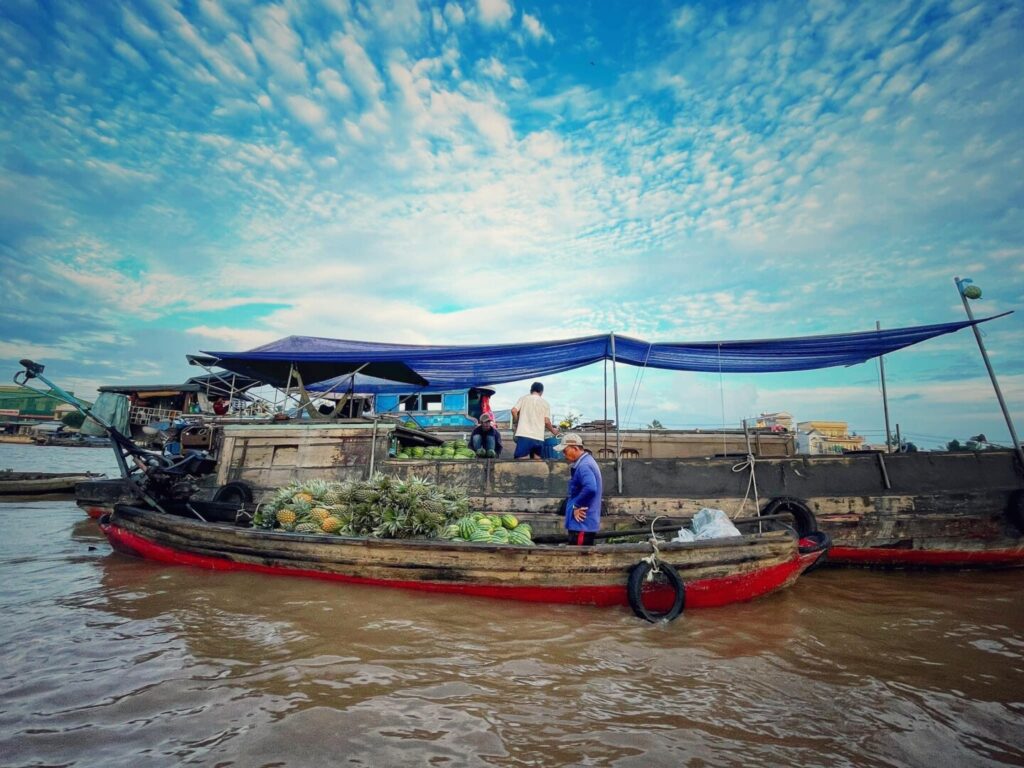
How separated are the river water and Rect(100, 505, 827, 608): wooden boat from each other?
0.69 feet

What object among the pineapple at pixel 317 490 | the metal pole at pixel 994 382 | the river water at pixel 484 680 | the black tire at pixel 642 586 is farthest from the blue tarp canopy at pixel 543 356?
the black tire at pixel 642 586

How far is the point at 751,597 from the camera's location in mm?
5359

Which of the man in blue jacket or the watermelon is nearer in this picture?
the man in blue jacket

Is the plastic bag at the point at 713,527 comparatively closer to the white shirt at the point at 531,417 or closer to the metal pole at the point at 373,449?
the white shirt at the point at 531,417

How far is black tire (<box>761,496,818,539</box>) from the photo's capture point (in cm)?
723

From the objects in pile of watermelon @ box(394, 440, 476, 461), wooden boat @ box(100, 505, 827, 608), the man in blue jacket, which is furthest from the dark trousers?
pile of watermelon @ box(394, 440, 476, 461)

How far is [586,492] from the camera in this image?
5621mm

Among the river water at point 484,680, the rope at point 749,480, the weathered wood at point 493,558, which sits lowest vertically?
the river water at point 484,680

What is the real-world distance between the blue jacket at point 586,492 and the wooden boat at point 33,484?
54.1ft

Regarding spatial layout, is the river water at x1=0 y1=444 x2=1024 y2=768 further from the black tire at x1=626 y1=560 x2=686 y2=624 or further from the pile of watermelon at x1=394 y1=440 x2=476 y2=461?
the pile of watermelon at x1=394 y1=440 x2=476 y2=461

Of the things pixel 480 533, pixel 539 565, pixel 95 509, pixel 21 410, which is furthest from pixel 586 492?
pixel 21 410

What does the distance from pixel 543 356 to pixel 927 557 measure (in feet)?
23.9

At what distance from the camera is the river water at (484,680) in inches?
99.8

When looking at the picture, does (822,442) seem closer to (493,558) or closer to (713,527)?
(713,527)
